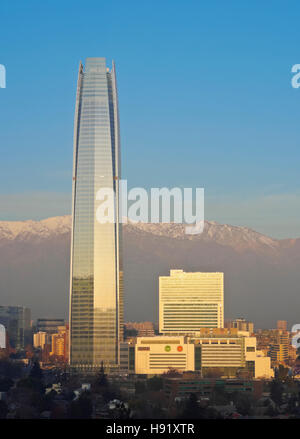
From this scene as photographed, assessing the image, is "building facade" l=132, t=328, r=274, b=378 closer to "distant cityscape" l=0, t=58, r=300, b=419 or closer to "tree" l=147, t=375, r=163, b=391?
"distant cityscape" l=0, t=58, r=300, b=419

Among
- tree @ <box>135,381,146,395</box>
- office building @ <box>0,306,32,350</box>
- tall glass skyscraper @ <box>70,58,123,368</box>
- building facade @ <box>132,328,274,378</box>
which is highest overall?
tall glass skyscraper @ <box>70,58,123,368</box>

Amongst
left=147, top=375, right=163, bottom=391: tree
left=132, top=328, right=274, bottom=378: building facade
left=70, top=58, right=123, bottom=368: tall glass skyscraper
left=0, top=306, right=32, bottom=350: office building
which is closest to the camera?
left=147, top=375, right=163, bottom=391: tree

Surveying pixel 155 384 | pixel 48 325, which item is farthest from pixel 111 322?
pixel 155 384

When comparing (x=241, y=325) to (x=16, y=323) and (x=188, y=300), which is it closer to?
(x=188, y=300)

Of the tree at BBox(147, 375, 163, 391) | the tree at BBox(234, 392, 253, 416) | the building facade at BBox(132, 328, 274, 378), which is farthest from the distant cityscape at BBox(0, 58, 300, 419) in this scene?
the tree at BBox(234, 392, 253, 416)

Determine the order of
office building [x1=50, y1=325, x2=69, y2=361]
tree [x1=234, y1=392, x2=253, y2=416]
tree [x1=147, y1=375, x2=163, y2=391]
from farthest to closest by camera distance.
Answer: office building [x1=50, y1=325, x2=69, y2=361] < tree [x1=147, y1=375, x2=163, y2=391] < tree [x1=234, y1=392, x2=253, y2=416]

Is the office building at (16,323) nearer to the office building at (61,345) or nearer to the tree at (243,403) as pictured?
the office building at (61,345)
